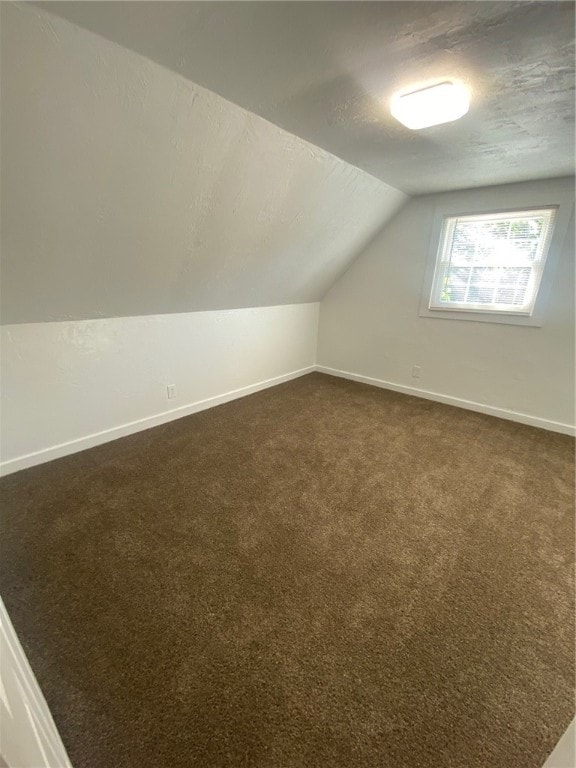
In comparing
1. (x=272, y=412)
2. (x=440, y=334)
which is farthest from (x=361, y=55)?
(x=440, y=334)

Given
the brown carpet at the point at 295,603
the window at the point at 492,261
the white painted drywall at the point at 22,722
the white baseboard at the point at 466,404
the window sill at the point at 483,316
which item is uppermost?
the window at the point at 492,261

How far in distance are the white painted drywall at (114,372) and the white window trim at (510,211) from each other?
5.38ft

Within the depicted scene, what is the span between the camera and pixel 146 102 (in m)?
1.33

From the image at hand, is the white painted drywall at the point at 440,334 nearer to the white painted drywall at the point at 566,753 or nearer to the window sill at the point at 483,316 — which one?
the window sill at the point at 483,316

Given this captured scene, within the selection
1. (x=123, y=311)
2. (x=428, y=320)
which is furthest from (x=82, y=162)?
(x=428, y=320)

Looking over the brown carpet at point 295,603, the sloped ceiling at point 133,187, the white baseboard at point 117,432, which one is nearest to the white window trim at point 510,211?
the sloped ceiling at point 133,187

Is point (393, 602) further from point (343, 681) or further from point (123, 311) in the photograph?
point (123, 311)

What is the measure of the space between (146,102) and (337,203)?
5.30 feet

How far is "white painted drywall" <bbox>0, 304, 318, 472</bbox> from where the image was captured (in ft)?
6.93

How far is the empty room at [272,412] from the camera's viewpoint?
40.6 inches

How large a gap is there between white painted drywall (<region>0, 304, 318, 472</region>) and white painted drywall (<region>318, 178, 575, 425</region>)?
100 cm

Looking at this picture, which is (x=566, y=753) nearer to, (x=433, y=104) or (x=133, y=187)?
(x=433, y=104)

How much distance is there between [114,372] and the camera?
251 centimetres

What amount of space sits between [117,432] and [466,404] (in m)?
3.25
